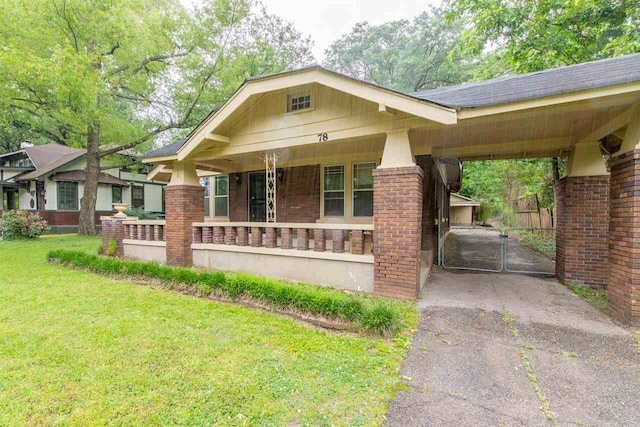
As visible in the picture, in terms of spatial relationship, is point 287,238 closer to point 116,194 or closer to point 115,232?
point 115,232

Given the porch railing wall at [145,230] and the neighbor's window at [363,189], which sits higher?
the neighbor's window at [363,189]

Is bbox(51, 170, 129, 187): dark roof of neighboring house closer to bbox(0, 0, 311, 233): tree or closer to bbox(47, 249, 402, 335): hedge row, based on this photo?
bbox(0, 0, 311, 233): tree

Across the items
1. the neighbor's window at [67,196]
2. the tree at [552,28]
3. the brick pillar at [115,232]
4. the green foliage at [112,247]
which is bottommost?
the green foliage at [112,247]

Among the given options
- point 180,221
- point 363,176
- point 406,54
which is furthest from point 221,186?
point 406,54

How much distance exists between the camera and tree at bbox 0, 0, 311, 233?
1124 centimetres

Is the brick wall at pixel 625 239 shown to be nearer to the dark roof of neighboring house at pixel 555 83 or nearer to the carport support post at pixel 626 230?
the carport support post at pixel 626 230

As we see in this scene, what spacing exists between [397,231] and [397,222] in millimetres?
151

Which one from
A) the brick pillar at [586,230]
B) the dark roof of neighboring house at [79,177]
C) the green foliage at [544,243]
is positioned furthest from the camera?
the dark roof of neighboring house at [79,177]

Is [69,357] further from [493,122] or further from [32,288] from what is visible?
[493,122]

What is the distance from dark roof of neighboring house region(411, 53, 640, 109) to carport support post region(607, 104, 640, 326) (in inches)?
24.2

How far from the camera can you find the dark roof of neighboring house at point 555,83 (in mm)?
3855

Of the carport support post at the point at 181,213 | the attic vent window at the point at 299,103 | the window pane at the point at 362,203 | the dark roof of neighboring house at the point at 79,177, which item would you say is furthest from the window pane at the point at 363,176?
the dark roof of neighboring house at the point at 79,177

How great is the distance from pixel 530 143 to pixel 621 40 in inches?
220

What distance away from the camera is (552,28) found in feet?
33.2
